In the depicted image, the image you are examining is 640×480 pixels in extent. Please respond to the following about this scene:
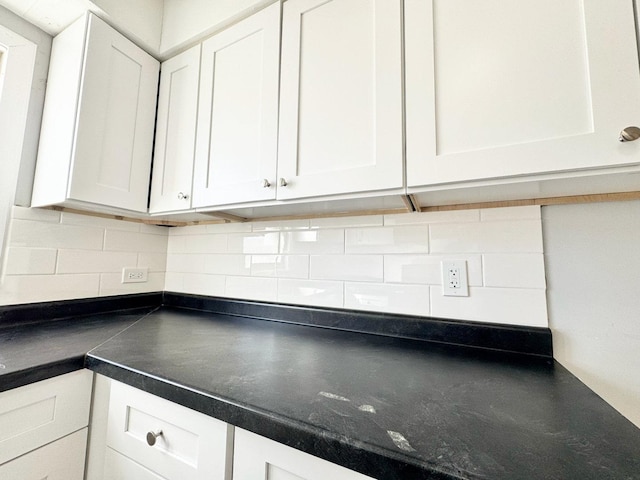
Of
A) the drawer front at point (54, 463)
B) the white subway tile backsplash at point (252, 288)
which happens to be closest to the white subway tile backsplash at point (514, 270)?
the white subway tile backsplash at point (252, 288)

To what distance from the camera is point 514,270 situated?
2.78 feet

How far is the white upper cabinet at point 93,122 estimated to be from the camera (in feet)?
3.37

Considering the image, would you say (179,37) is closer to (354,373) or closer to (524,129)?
(524,129)

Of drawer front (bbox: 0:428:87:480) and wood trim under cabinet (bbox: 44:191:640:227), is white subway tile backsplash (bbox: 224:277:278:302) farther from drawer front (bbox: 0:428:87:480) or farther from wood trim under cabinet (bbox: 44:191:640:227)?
drawer front (bbox: 0:428:87:480)

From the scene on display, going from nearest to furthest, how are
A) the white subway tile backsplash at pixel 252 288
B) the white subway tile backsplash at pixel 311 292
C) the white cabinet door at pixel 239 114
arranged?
the white cabinet door at pixel 239 114
the white subway tile backsplash at pixel 311 292
the white subway tile backsplash at pixel 252 288

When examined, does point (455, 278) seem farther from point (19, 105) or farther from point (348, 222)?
point (19, 105)

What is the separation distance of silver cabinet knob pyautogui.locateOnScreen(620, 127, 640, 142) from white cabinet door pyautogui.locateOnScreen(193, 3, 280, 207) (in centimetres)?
86

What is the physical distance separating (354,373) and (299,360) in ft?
0.53

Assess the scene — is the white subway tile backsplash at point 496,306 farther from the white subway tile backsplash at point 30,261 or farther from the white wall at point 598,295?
the white subway tile backsplash at point 30,261

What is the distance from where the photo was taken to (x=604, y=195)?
76cm

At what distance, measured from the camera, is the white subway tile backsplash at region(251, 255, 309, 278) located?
3.88 feet

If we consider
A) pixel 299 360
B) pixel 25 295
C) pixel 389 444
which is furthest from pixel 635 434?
pixel 25 295

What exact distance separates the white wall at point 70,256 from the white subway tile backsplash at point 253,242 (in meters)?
0.52

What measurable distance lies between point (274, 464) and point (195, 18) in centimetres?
157
